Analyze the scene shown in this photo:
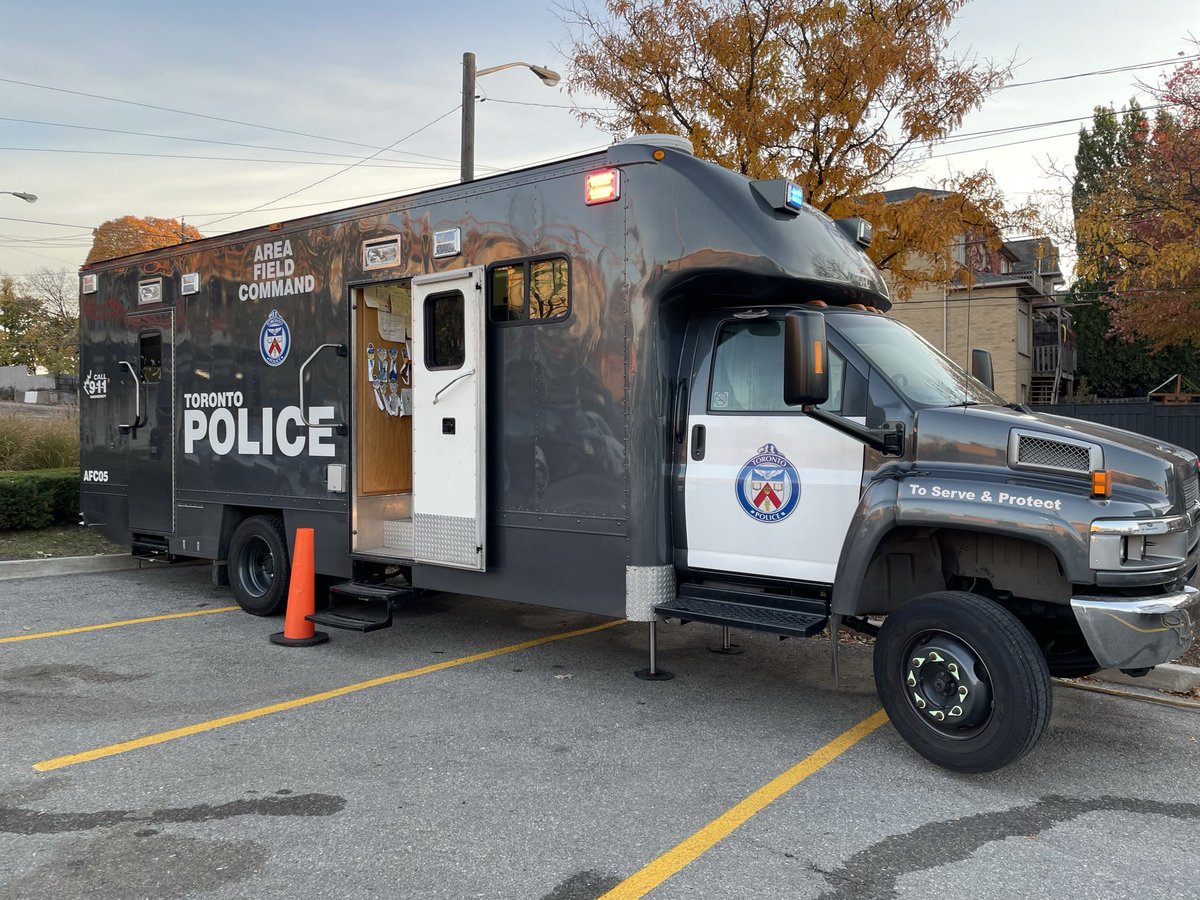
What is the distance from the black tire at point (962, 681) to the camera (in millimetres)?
4410

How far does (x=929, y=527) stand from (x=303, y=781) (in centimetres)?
329

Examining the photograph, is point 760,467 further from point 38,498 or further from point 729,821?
point 38,498

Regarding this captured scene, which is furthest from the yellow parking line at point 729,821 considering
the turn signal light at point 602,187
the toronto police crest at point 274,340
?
the toronto police crest at point 274,340

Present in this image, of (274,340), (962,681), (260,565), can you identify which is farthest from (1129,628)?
(260,565)

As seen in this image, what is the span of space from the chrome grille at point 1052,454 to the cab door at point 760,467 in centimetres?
83

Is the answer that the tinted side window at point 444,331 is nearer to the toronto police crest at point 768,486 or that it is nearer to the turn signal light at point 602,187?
the turn signal light at point 602,187

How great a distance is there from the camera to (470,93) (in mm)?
14039

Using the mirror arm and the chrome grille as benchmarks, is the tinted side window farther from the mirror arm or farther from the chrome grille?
the chrome grille

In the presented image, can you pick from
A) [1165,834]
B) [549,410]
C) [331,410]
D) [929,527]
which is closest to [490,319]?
[549,410]

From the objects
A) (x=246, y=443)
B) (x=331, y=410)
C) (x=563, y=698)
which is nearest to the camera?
(x=563, y=698)

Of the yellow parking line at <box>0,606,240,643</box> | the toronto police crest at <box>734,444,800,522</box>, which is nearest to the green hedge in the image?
the yellow parking line at <box>0,606,240,643</box>

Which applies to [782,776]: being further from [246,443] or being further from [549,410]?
[246,443]

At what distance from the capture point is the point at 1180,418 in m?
17.0

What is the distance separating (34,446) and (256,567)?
7335 mm
